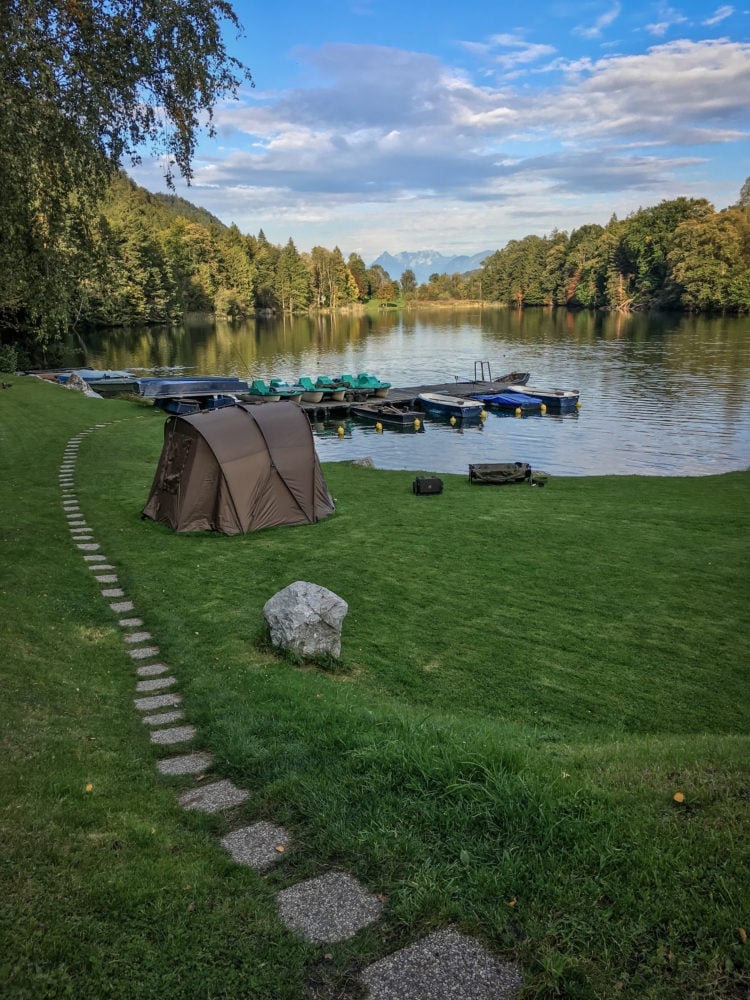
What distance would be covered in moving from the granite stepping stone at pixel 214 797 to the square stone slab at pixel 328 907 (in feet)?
4.44

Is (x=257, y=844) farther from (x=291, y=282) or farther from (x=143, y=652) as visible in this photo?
(x=291, y=282)

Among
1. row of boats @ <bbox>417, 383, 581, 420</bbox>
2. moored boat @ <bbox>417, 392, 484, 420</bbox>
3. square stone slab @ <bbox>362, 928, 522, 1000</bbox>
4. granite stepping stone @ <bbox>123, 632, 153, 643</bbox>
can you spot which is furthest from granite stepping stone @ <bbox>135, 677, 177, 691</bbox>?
row of boats @ <bbox>417, 383, 581, 420</bbox>

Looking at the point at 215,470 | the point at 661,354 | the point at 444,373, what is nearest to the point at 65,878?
the point at 215,470

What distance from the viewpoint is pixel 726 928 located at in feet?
12.4

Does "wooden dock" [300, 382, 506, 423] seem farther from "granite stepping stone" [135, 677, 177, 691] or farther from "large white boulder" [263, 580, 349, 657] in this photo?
"granite stepping stone" [135, 677, 177, 691]

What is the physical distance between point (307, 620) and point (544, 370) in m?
58.2

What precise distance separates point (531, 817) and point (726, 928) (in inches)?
54.1

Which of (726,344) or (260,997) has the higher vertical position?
(726,344)

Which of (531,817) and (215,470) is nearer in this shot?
(531,817)

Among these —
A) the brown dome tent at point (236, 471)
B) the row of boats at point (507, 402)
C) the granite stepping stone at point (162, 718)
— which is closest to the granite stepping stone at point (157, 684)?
the granite stepping stone at point (162, 718)

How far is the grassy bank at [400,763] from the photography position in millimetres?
3820

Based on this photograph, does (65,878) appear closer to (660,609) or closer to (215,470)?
(660,609)

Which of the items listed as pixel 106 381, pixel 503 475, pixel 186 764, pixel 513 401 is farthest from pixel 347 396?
pixel 186 764

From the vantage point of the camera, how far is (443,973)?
146 inches
